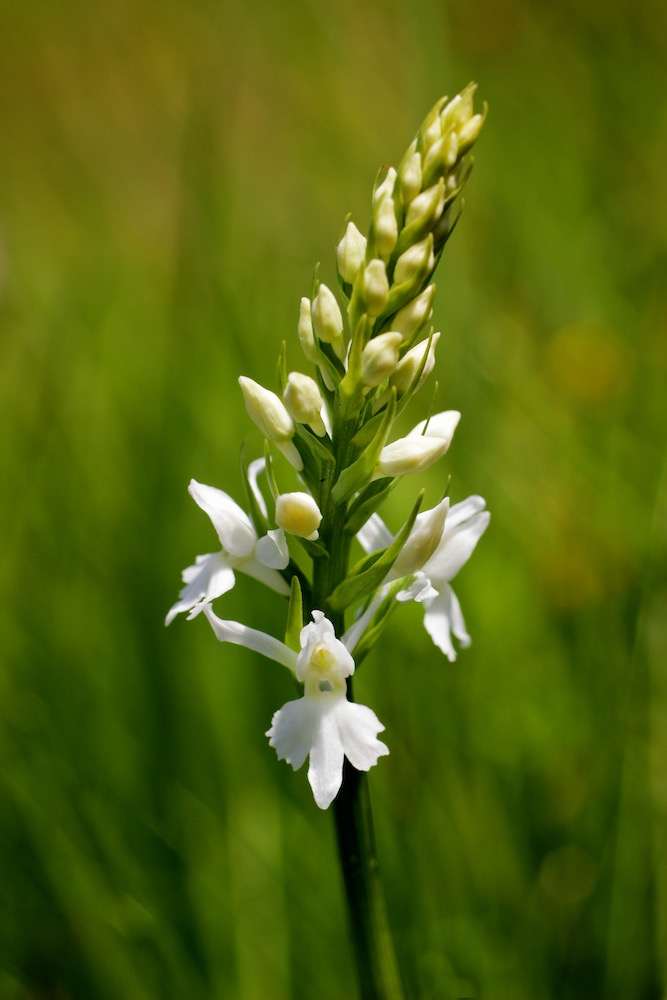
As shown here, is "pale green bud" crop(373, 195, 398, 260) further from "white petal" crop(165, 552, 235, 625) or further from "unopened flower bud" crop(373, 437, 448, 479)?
"white petal" crop(165, 552, 235, 625)

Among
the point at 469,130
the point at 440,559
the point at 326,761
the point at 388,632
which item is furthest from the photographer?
the point at 388,632

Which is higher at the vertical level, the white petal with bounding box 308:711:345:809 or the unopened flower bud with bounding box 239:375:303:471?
the unopened flower bud with bounding box 239:375:303:471

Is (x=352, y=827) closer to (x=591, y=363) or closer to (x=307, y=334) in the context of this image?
(x=307, y=334)

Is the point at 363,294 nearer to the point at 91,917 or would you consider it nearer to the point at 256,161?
the point at 91,917

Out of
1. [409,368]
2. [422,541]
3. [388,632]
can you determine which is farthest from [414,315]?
[388,632]

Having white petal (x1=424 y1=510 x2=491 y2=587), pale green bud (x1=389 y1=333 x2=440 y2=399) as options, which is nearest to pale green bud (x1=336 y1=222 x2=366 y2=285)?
pale green bud (x1=389 y1=333 x2=440 y2=399)

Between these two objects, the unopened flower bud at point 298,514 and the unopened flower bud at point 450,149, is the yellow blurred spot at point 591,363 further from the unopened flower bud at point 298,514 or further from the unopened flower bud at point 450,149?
the unopened flower bud at point 298,514

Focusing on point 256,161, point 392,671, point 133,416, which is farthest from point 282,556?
point 256,161
